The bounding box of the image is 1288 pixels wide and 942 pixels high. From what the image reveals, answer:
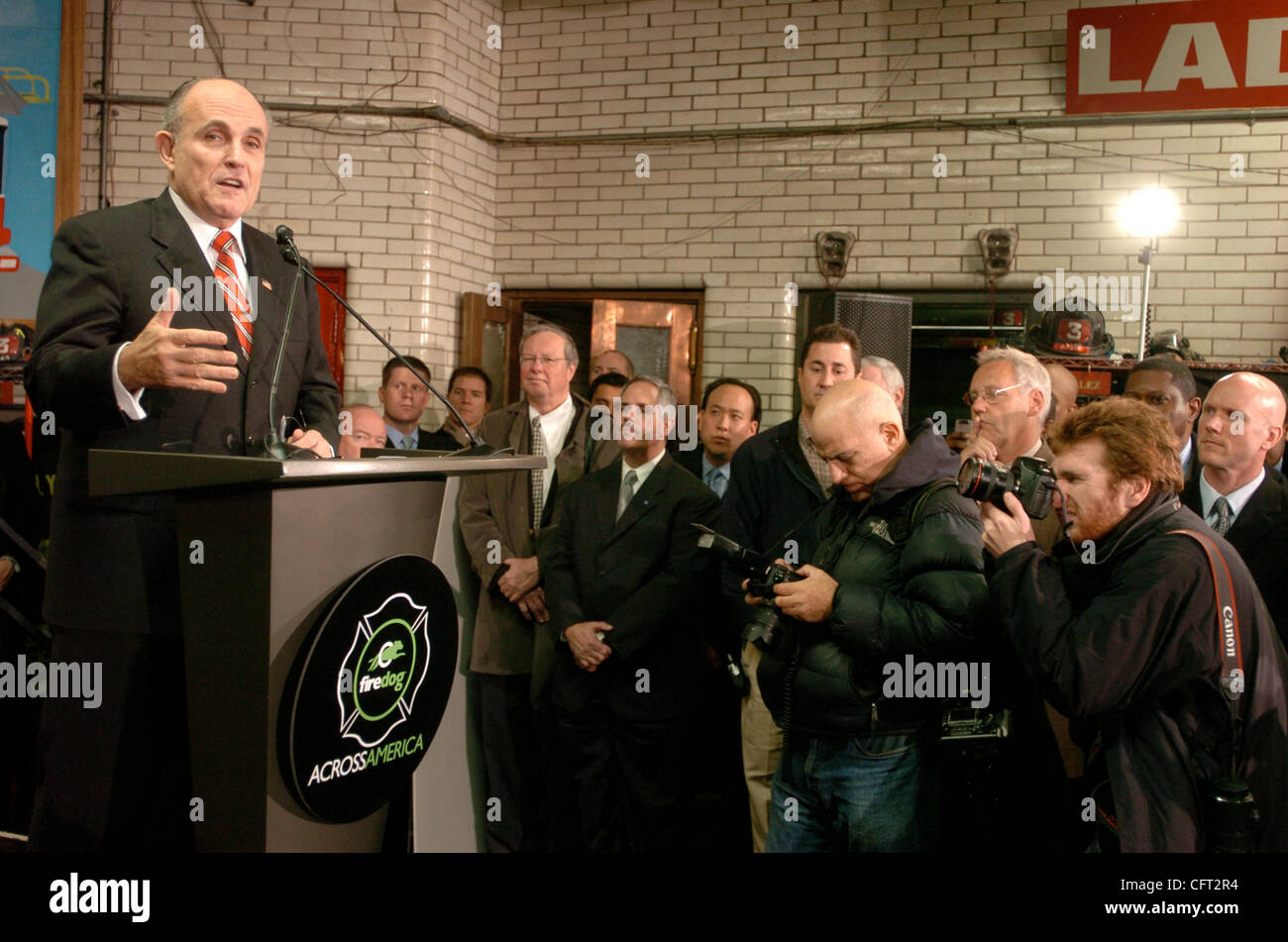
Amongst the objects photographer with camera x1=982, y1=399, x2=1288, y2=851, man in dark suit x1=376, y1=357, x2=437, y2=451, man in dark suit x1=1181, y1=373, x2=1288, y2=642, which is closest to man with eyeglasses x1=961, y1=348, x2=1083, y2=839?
photographer with camera x1=982, y1=399, x2=1288, y2=851

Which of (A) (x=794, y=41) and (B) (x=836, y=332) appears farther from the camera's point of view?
(A) (x=794, y=41)

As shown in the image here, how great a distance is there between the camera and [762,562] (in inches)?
104

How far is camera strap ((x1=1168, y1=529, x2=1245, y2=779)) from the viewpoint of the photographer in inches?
76.4

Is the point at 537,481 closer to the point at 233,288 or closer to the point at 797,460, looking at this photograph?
the point at 797,460

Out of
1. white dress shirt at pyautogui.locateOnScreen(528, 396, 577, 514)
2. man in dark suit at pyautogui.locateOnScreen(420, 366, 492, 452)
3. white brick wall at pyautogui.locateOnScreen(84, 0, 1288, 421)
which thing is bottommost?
white dress shirt at pyautogui.locateOnScreen(528, 396, 577, 514)

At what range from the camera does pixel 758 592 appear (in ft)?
8.17

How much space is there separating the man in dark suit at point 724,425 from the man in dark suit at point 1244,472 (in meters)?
1.74

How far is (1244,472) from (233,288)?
287 centimetres

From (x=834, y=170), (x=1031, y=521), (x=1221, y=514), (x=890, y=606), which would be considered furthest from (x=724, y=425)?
(x=834, y=170)

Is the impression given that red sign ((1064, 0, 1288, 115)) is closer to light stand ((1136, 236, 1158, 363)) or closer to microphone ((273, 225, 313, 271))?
light stand ((1136, 236, 1158, 363))

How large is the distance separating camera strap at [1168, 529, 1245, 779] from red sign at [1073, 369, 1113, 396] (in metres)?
3.60

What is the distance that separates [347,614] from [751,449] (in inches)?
86.9
